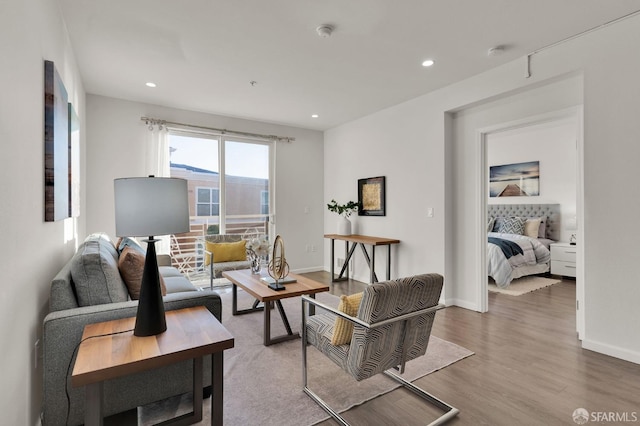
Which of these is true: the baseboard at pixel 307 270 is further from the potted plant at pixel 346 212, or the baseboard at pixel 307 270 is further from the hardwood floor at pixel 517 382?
the hardwood floor at pixel 517 382

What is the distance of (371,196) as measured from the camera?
4.98 meters

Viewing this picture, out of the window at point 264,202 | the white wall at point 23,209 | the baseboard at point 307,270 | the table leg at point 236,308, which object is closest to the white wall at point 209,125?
the baseboard at point 307,270

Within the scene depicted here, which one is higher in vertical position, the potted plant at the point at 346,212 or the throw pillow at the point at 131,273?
the potted plant at the point at 346,212

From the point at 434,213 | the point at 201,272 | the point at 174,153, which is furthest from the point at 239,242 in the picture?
the point at 434,213

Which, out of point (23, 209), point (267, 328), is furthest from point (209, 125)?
point (23, 209)

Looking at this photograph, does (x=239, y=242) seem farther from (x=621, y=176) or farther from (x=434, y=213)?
(x=621, y=176)

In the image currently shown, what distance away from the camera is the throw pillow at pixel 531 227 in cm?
597

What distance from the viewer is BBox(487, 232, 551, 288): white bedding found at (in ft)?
15.3

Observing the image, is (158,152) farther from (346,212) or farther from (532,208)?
(532,208)

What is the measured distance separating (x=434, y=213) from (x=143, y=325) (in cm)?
339

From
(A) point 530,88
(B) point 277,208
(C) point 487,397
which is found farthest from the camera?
(B) point 277,208

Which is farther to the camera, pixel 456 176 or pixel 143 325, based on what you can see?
pixel 456 176

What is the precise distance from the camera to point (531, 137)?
21.1 ft

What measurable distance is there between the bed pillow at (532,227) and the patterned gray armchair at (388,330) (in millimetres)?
5221
